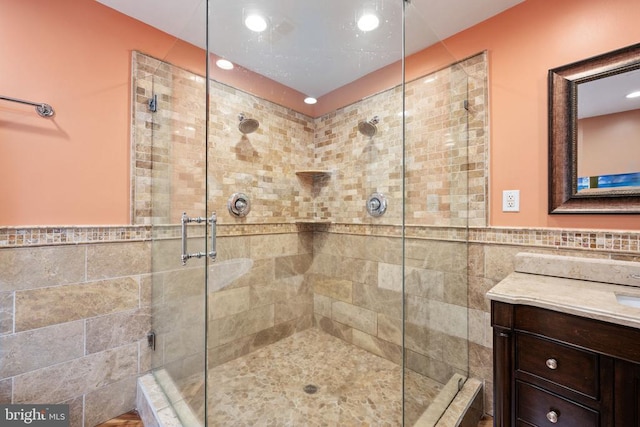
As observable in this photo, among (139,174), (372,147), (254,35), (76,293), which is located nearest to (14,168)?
(139,174)

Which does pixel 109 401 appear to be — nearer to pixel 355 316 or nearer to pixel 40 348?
pixel 40 348

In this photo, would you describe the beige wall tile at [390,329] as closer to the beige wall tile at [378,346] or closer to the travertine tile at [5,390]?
the beige wall tile at [378,346]

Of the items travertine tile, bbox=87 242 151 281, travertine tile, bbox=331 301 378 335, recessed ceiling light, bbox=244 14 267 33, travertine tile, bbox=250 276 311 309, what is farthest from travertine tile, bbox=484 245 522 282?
travertine tile, bbox=87 242 151 281

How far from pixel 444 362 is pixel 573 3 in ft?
6.51

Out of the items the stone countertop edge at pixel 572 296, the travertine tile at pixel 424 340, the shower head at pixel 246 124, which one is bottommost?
the travertine tile at pixel 424 340

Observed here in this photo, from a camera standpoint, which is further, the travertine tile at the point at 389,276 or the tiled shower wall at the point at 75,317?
the travertine tile at the point at 389,276

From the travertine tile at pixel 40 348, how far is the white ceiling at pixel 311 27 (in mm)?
1731

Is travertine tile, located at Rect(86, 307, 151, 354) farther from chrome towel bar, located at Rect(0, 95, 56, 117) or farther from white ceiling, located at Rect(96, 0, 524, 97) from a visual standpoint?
white ceiling, located at Rect(96, 0, 524, 97)

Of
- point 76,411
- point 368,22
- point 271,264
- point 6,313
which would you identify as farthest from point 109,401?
point 368,22

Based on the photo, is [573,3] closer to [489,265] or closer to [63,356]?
[489,265]

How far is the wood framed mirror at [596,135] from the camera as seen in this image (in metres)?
1.16

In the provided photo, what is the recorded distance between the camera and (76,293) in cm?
140

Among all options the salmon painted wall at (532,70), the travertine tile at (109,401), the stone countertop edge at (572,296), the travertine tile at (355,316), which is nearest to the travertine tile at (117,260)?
the travertine tile at (109,401)

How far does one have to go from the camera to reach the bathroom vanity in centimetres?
81
